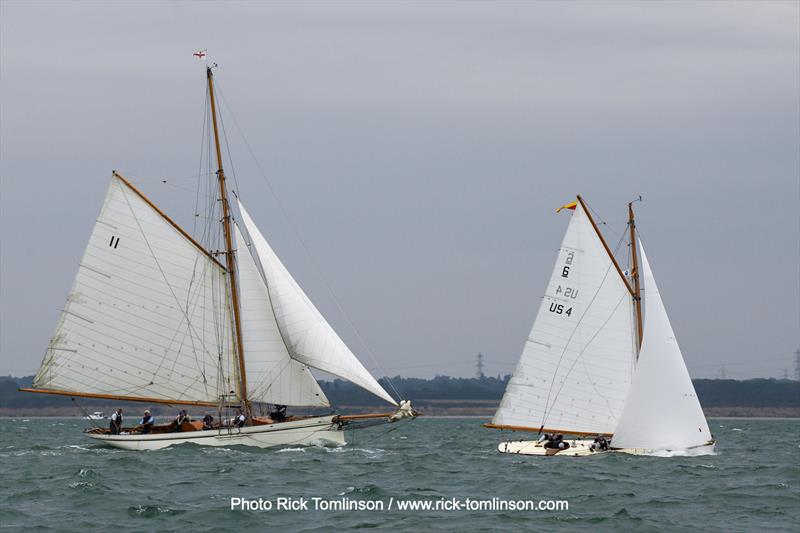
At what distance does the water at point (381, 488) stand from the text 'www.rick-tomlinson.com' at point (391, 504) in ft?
1.85

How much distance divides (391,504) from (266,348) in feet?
80.4

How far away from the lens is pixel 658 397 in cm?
5462

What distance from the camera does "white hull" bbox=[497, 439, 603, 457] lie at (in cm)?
5633

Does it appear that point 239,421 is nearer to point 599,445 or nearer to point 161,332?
point 161,332

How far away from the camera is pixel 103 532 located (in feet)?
108

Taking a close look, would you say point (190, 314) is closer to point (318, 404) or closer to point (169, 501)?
point (318, 404)

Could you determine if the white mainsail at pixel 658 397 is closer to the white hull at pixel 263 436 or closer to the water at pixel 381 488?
the water at pixel 381 488

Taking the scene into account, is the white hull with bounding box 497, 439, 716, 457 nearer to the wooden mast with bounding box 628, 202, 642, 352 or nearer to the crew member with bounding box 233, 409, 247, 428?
the wooden mast with bounding box 628, 202, 642, 352

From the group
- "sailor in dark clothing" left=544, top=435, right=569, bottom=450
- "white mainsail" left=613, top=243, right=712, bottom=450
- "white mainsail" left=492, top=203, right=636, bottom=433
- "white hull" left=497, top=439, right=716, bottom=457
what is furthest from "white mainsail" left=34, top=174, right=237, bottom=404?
"white mainsail" left=613, top=243, right=712, bottom=450

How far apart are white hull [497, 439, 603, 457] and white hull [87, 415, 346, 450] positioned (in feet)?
26.9

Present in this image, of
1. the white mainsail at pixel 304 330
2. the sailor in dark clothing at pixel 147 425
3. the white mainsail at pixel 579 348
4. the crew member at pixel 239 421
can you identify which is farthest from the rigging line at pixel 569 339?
the sailor in dark clothing at pixel 147 425

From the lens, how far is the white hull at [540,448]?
185 ft

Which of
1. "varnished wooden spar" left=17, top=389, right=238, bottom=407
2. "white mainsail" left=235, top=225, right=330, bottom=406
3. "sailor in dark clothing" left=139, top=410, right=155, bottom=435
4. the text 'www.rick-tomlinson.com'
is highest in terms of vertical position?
"white mainsail" left=235, top=225, right=330, bottom=406

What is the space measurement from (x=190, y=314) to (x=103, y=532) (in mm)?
30005
